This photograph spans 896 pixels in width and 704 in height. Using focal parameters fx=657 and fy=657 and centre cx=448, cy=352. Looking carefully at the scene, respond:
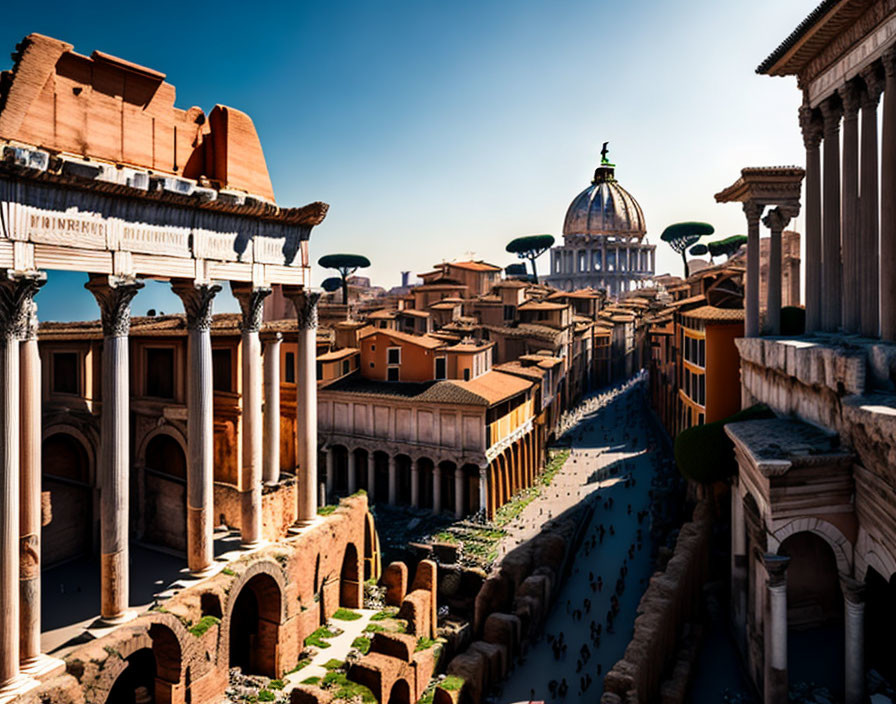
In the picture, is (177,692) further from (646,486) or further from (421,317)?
(421,317)

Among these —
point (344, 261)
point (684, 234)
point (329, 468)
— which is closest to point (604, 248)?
point (684, 234)

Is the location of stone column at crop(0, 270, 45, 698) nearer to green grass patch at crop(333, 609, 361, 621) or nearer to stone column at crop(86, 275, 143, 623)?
stone column at crop(86, 275, 143, 623)

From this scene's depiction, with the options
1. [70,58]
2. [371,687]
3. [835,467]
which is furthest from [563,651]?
[70,58]

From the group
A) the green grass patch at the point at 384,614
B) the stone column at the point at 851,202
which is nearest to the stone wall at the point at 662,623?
the green grass patch at the point at 384,614

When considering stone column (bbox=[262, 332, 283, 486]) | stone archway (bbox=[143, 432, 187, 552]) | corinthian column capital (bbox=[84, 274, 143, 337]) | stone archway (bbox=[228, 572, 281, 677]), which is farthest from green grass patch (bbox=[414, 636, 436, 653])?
corinthian column capital (bbox=[84, 274, 143, 337])

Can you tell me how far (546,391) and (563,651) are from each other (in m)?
21.5

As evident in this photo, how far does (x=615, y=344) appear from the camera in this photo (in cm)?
6475

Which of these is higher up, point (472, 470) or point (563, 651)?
point (472, 470)

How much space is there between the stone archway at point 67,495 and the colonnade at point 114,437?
5227 millimetres

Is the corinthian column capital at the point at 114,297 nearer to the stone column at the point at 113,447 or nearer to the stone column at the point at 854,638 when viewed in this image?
the stone column at the point at 113,447

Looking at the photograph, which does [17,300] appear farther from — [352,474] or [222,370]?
[352,474]

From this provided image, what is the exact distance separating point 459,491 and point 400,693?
1471cm

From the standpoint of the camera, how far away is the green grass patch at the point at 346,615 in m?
17.6

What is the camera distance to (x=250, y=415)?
14883 millimetres
